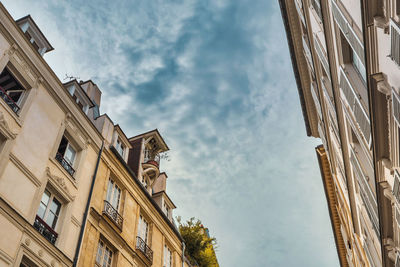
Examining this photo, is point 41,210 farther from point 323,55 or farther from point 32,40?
point 323,55

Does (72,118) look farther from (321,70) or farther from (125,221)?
(321,70)

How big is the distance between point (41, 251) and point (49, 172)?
2.84 m

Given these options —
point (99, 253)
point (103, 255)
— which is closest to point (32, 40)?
point (99, 253)

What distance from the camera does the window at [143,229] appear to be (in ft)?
63.9

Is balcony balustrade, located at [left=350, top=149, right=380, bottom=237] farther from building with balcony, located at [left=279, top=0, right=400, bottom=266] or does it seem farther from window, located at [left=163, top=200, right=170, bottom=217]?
window, located at [left=163, top=200, right=170, bottom=217]

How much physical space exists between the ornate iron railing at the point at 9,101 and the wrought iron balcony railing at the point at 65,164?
2503 mm

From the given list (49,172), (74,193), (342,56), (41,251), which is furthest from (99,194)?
(342,56)

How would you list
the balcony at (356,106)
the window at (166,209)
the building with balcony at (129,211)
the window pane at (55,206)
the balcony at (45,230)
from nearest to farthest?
1. the balcony at (356,106)
2. the balcony at (45,230)
3. the window pane at (55,206)
4. the building with balcony at (129,211)
5. the window at (166,209)

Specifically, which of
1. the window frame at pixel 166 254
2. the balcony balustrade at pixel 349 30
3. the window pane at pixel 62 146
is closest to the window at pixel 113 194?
the window pane at pixel 62 146

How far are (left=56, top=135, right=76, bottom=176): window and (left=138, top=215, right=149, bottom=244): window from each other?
607 centimetres

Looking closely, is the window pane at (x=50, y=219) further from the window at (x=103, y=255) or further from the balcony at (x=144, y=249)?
the balcony at (x=144, y=249)

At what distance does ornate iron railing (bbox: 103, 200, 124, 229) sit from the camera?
1631 centimetres

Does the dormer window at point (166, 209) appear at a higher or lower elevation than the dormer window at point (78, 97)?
lower

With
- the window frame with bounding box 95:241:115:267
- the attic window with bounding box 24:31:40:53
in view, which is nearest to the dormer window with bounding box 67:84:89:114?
the attic window with bounding box 24:31:40:53
